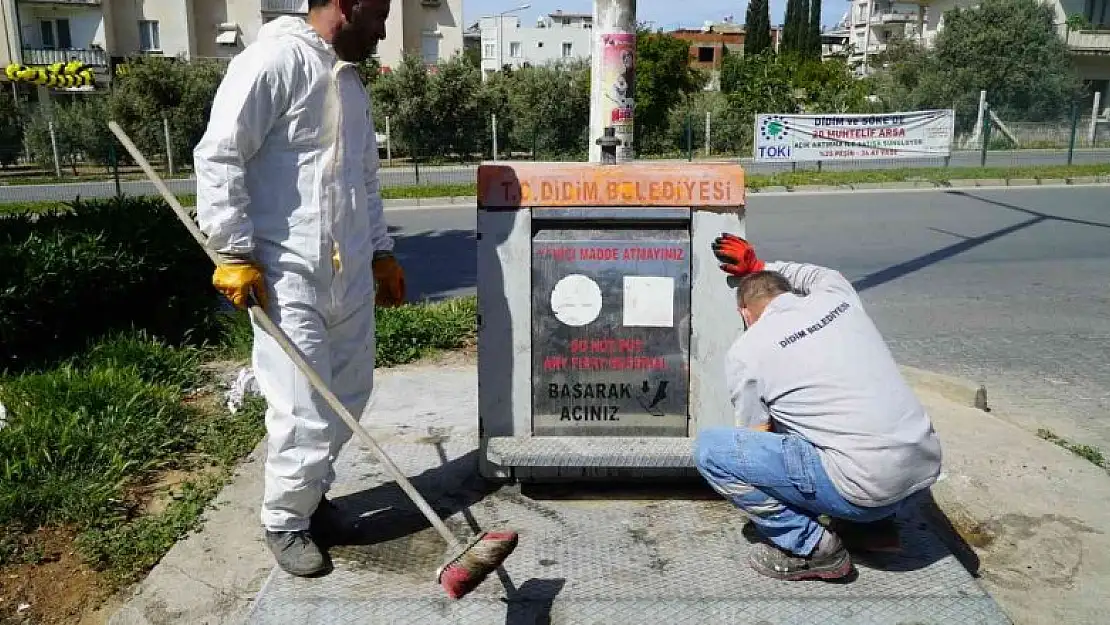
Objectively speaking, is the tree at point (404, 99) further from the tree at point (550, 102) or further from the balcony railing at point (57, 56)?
the balcony railing at point (57, 56)

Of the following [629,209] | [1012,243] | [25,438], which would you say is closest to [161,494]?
[25,438]

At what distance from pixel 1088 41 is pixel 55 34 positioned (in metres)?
45.0

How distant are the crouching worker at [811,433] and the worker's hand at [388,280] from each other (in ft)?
4.22

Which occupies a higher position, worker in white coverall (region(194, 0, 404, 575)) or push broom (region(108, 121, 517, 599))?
worker in white coverall (region(194, 0, 404, 575))

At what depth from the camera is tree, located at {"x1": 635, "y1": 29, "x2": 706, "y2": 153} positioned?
32062 millimetres

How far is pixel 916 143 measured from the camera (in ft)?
66.8

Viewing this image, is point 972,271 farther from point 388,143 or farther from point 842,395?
point 388,143

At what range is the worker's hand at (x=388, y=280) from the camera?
3.51 metres

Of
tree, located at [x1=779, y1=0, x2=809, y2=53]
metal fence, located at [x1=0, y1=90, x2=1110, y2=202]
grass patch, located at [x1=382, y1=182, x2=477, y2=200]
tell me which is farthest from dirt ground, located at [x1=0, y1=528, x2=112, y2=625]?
tree, located at [x1=779, y1=0, x2=809, y2=53]

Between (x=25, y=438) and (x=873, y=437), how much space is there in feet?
11.3

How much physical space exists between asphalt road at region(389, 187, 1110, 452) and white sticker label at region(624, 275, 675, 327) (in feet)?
8.66

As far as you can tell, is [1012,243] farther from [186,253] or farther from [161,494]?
[161,494]

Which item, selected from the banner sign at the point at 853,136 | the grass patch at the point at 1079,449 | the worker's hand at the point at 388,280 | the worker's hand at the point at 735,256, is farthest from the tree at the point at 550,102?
the worker's hand at the point at 735,256

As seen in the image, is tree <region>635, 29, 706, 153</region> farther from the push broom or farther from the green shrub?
the push broom
